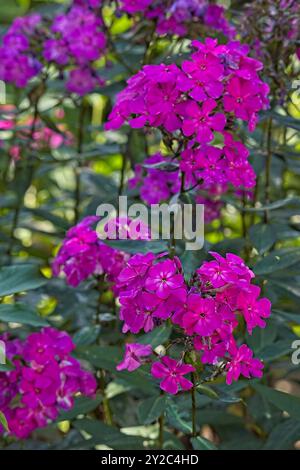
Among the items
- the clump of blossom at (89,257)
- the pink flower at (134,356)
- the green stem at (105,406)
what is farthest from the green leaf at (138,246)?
the green stem at (105,406)

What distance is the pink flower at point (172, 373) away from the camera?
4.31ft

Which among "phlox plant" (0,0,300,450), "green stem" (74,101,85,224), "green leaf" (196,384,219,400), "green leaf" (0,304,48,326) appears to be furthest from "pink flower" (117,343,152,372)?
"green stem" (74,101,85,224)

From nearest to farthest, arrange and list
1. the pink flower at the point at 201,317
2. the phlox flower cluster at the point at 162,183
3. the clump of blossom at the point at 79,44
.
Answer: the pink flower at the point at 201,317 → the phlox flower cluster at the point at 162,183 → the clump of blossom at the point at 79,44

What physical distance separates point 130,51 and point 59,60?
0.78ft

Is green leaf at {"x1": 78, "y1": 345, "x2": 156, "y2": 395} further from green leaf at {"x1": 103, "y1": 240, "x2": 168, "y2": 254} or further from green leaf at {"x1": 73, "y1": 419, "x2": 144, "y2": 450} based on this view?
green leaf at {"x1": 103, "y1": 240, "x2": 168, "y2": 254}

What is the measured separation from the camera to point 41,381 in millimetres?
1629

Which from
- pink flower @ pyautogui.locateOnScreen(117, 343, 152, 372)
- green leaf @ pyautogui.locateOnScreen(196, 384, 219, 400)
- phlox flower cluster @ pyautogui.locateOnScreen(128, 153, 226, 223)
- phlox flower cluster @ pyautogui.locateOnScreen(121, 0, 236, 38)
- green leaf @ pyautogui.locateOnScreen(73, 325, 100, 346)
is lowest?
green leaf @ pyautogui.locateOnScreen(73, 325, 100, 346)

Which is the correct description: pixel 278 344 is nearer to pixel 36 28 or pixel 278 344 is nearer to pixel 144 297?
pixel 144 297

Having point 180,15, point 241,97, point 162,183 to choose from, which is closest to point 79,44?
point 180,15

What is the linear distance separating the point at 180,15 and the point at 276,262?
24.8 inches

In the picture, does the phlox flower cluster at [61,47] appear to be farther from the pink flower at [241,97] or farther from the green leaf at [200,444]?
the green leaf at [200,444]

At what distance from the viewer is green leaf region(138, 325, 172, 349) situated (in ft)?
5.25

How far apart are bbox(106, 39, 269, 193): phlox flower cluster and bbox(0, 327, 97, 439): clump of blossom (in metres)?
0.44
